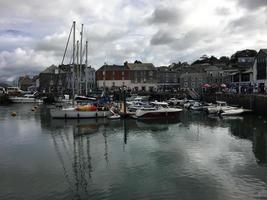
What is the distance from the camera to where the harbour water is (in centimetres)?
1950

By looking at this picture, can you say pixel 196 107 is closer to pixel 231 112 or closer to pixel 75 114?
pixel 231 112

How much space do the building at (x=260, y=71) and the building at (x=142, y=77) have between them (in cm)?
5160

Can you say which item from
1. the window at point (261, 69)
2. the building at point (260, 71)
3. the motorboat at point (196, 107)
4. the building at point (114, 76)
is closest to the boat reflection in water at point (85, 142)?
the motorboat at point (196, 107)

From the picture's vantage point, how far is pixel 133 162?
25703 millimetres

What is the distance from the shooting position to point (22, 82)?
190 meters

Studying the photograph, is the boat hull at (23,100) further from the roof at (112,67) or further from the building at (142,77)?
the building at (142,77)

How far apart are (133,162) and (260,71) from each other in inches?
2337

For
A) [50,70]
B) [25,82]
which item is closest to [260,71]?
[50,70]

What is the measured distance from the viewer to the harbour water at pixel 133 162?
768 inches

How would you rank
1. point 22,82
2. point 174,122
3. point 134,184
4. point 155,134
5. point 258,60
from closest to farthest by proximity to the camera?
point 134,184 < point 155,134 < point 174,122 < point 258,60 < point 22,82

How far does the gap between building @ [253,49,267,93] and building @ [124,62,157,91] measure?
51603 millimetres

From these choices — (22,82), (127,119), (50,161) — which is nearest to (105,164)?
(50,161)

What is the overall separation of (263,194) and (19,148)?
21033 millimetres

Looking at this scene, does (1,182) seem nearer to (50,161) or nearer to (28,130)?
(50,161)
